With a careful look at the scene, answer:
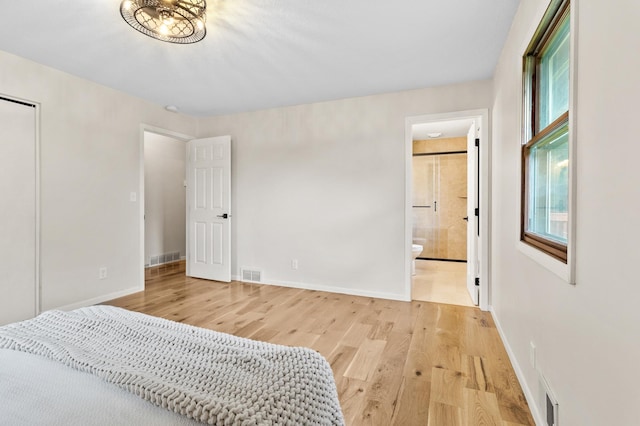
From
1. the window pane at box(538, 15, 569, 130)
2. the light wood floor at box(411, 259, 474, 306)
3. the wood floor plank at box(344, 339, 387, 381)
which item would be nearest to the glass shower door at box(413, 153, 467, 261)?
the light wood floor at box(411, 259, 474, 306)

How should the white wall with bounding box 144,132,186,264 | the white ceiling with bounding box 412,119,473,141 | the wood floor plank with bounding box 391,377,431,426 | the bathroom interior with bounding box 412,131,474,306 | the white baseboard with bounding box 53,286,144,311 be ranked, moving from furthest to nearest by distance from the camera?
the bathroom interior with bounding box 412,131,474,306, the white wall with bounding box 144,132,186,264, the white ceiling with bounding box 412,119,473,141, the white baseboard with bounding box 53,286,144,311, the wood floor plank with bounding box 391,377,431,426

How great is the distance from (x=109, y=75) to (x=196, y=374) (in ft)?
11.2

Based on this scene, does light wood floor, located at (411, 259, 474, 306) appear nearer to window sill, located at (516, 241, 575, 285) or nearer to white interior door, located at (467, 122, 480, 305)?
white interior door, located at (467, 122, 480, 305)

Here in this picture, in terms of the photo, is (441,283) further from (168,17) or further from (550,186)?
(168,17)

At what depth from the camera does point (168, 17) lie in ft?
6.57

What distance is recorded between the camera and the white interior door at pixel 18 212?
8.96 feet

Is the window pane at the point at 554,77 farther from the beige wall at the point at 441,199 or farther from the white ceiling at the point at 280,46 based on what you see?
the beige wall at the point at 441,199

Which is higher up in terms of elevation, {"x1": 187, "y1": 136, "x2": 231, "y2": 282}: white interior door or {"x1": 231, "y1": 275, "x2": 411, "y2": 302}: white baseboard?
{"x1": 187, "y1": 136, "x2": 231, "y2": 282}: white interior door

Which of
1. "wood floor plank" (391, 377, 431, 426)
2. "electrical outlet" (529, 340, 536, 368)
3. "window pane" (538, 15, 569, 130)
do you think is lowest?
"wood floor plank" (391, 377, 431, 426)

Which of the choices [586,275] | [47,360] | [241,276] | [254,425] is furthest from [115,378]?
[241,276]

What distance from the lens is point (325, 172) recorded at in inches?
157

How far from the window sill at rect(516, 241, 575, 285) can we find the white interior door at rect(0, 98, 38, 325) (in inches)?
157

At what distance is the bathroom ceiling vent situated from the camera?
437cm

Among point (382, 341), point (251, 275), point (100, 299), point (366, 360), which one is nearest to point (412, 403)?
point (366, 360)
